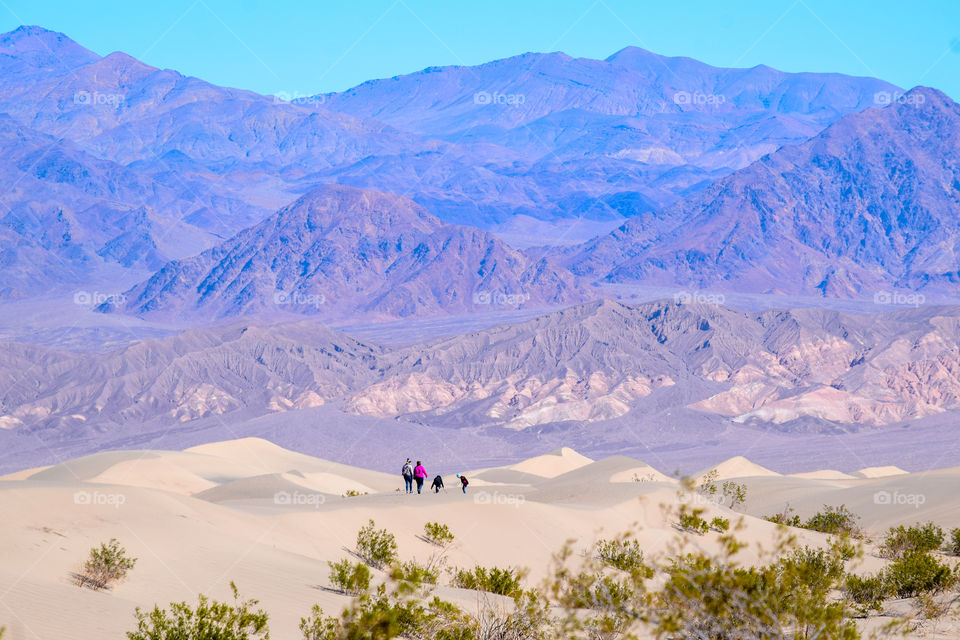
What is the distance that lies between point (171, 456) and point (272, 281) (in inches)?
5325

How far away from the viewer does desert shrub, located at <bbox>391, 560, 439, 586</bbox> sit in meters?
15.1

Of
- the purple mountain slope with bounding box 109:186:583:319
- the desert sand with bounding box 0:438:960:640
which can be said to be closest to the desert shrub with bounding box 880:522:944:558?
the desert sand with bounding box 0:438:960:640

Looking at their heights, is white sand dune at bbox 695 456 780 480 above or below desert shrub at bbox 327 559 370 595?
above

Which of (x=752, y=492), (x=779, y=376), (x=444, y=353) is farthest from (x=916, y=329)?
(x=752, y=492)

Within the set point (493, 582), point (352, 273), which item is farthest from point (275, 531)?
point (352, 273)

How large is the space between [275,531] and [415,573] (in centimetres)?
497

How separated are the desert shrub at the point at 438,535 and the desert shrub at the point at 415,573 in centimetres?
137

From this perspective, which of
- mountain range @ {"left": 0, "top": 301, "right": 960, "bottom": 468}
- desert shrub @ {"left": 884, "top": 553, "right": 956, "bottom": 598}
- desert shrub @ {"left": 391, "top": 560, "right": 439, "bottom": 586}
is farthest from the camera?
mountain range @ {"left": 0, "top": 301, "right": 960, "bottom": 468}

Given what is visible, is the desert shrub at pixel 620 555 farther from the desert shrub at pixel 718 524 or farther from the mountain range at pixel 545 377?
the mountain range at pixel 545 377

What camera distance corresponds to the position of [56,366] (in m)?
102

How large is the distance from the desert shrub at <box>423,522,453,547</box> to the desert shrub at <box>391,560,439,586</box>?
53.8 inches

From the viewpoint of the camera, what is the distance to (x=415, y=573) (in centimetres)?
1569

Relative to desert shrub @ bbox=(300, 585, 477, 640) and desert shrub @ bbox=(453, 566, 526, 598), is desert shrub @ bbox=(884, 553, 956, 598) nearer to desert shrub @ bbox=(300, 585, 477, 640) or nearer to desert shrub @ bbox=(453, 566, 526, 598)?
desert shrub @ bbox=(453, 566, 526, 598)

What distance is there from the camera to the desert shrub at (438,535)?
20.4 meters
